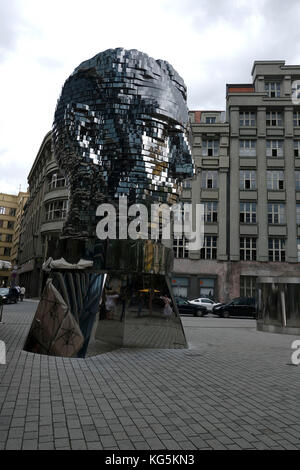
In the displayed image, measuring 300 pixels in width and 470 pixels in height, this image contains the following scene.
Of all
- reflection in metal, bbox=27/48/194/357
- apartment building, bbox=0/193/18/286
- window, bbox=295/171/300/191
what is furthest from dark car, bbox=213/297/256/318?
apartment building, bbox=0/193/18/286

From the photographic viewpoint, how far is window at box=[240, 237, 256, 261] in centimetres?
3378

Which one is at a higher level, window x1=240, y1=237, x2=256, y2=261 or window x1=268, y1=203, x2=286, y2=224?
window x1=268, y1=203, x2=286, y2=224

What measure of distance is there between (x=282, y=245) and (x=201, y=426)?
3256 centimetres

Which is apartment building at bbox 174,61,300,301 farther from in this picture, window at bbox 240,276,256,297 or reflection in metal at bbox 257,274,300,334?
reflection in metal at bbox 257,274,300,334

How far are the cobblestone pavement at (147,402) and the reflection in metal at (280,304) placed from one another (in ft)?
21.6

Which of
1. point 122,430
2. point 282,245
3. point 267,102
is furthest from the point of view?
point 267,102

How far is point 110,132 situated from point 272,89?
35.7 metres

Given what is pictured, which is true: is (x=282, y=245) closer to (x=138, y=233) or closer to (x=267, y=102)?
(x=267, y=102)

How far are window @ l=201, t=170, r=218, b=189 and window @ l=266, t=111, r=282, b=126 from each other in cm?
762

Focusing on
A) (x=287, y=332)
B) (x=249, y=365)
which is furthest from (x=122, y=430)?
(x=287, y=332)

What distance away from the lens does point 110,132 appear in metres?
7.87

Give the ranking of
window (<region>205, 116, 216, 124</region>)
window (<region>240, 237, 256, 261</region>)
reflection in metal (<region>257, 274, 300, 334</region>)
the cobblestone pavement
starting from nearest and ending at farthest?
the cobblestone pavement < reflection in metal (<region>257, 274, 300, 334</region>) < window (<region>240, 237, 256, 261</region>) < window (<region>205, 116, 216, 124</region>)

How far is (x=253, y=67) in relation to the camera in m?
38.8

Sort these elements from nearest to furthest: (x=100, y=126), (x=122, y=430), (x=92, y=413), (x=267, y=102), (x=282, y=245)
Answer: (x=122, y=430), (x=92, y=413), (x=100, y=126), (x=282, y=245), (x=267, y=102)
